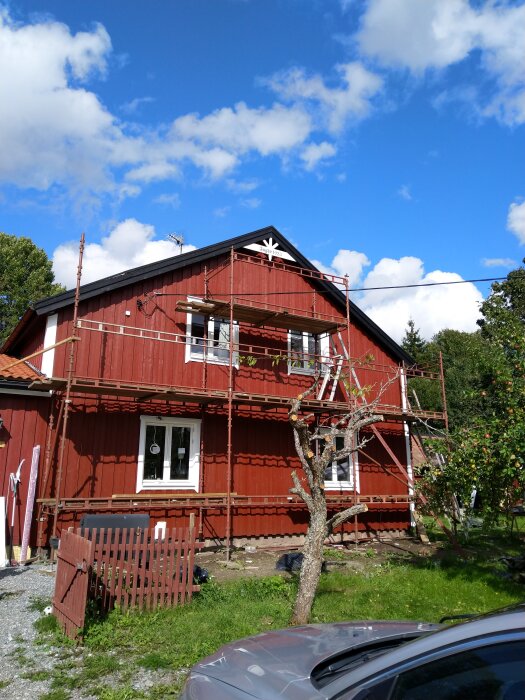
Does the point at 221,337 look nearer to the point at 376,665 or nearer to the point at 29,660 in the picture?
the point at 29,660

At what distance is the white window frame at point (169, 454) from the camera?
485 inches

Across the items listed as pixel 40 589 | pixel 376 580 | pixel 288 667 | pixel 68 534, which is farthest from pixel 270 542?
pixel 288 667

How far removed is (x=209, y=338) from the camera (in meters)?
14.1

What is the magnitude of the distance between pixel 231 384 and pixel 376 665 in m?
10.7

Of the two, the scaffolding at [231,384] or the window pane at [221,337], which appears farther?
the window pane at [221,337]

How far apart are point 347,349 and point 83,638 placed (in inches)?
469

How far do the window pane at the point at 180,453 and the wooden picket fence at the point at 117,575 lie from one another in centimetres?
513

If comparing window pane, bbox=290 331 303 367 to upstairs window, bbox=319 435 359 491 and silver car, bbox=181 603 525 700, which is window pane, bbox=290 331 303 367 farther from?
silver car, bbox=181 603 525 700

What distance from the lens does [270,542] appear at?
538 inches

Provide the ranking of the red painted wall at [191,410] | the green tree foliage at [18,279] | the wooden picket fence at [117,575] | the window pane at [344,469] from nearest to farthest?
the wooden picket fence at [117,575] → the red painted wall at [191,410] → the window pane at [344,469] → the green tree foliage at [18,279]

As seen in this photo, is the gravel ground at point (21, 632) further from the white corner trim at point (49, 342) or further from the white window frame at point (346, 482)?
the white window frame at point (346, 482)

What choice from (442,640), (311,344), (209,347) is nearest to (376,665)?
(442,640)

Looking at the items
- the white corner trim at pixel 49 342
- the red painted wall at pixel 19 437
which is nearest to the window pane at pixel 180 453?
the red painted wall at pixel 19 437

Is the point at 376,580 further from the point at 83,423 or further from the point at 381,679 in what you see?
the point at 381,679
